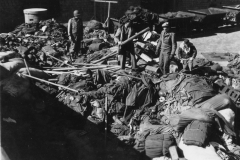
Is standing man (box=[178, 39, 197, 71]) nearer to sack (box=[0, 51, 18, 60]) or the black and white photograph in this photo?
the black and white photograph

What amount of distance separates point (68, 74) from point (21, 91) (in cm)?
155

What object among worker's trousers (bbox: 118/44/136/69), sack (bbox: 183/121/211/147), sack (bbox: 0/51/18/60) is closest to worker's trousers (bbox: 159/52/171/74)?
worker's trousers (bbox: 118/44/136/69)

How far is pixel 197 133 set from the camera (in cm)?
543

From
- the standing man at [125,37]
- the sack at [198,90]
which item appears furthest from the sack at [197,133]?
the standing man at [125,37]

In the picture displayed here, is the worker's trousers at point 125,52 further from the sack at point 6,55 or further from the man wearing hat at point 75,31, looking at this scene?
the sack at point 6,55

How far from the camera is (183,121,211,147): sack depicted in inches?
209

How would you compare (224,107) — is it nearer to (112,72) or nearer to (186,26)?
(112,72)

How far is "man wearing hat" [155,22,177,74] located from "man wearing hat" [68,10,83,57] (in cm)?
352

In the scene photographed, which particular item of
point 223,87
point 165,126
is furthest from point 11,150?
point 223,87

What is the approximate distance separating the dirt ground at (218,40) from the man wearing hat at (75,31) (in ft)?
19.3

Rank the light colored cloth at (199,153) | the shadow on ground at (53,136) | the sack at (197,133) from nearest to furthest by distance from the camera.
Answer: the light colored cloth at (199,153)
the sack at (197,133)
the shadow on ground at (53,136)

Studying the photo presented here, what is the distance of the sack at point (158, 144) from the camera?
5.64 m

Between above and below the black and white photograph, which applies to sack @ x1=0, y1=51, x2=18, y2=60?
above

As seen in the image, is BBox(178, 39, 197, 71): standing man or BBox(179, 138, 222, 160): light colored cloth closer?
BBox(179, 138, 222, 160): light colored cloth
